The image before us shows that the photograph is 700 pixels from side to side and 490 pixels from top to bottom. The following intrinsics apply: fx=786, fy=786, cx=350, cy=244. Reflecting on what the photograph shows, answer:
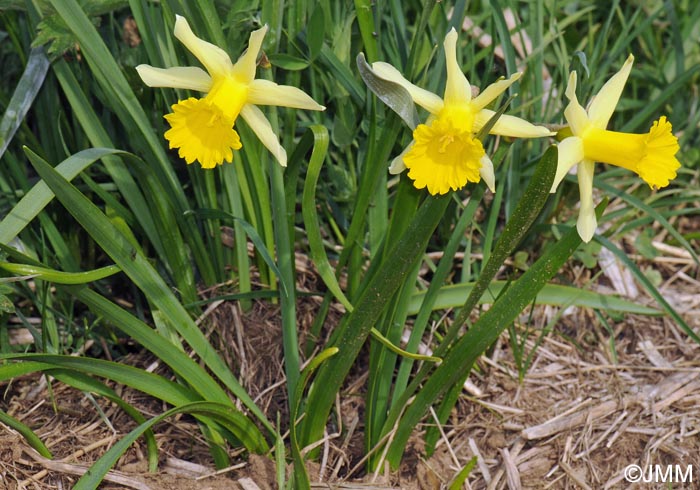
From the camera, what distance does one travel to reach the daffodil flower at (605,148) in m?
1.22

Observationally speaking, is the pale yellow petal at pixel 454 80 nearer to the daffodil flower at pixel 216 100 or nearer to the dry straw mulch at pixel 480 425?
the daffodil flower at pixel 216 100

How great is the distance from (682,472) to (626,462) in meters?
0.11

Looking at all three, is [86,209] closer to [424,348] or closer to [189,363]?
[189,363]

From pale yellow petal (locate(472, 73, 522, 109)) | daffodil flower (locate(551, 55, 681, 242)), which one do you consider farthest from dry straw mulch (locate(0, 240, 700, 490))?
pale yellow petal (locate(472, 73, 522, 109))

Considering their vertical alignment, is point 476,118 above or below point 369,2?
below

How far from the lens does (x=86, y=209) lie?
1324mm

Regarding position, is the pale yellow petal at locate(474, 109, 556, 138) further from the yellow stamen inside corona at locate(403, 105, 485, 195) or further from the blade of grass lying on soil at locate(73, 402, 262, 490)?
the blade of grass lying on soil at locate(73, 402, 262, 490)

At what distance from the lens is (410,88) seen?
1.24 m

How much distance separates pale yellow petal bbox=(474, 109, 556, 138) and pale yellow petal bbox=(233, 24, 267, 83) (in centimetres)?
36

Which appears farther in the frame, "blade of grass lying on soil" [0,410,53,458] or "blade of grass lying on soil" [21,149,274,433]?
"blade of grass lying on soil" [0,410,53,458]

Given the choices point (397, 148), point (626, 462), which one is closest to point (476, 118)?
point (397, 148)

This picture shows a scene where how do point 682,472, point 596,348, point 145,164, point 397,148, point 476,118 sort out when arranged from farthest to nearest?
1. point 596,348
2. point 397,148
3. point 682,472
4. point 145,164
5. point 476,118

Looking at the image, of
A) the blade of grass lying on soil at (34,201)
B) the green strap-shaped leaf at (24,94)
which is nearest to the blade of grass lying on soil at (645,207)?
the blade of grass lying on soil at (34,201)

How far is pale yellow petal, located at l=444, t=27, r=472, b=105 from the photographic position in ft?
4.03
